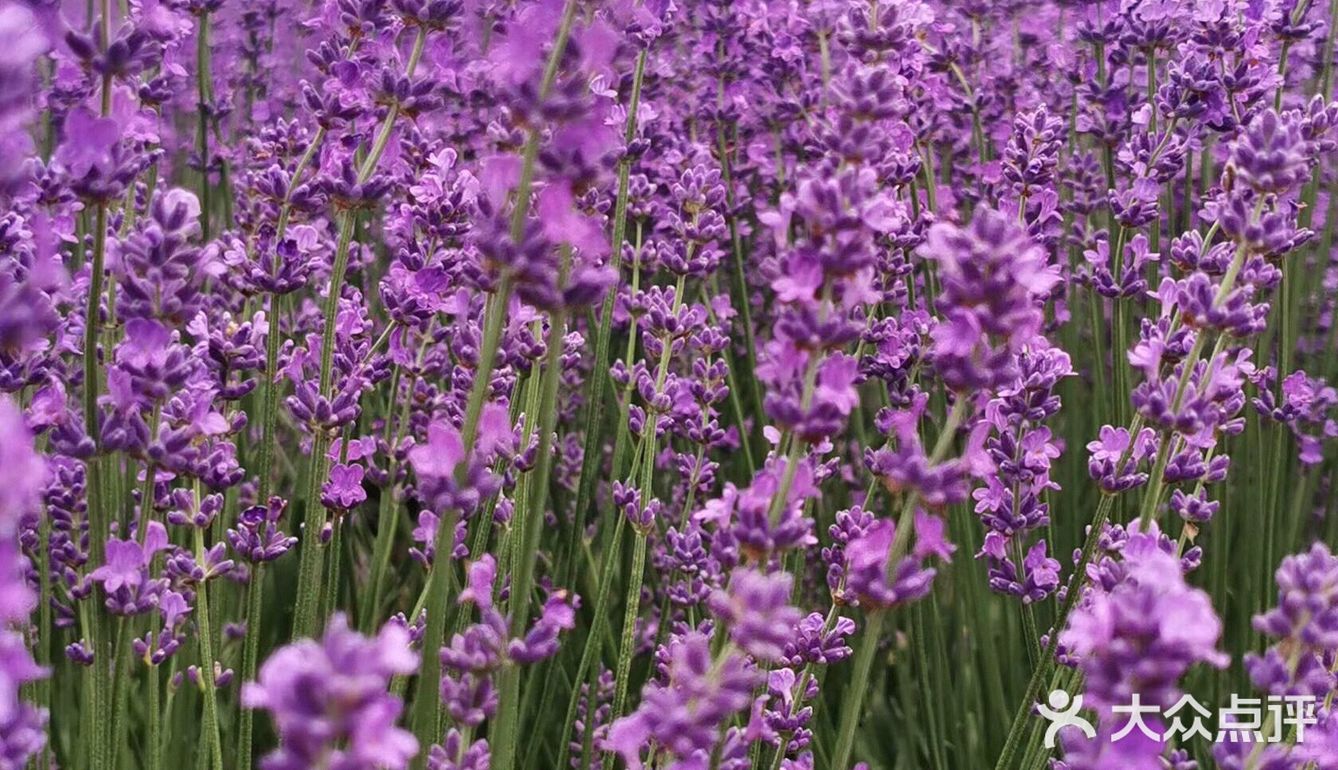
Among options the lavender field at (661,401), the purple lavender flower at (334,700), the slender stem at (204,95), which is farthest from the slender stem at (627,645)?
the slender stem at (204,95)

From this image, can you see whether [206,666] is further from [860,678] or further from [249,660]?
[860,678]

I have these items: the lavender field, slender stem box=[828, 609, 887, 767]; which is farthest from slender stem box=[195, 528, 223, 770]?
slender stem box=[828, 609, 887, 767]

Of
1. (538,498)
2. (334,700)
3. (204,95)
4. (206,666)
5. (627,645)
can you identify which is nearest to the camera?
(334,700)

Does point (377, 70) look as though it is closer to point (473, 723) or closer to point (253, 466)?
point (473, 723)

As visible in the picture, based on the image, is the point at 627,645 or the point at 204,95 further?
A: the point at 204,95

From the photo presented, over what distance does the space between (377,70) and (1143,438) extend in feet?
3.74

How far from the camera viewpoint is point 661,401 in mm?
2043

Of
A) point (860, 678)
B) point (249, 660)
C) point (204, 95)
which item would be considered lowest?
point (249, 660)

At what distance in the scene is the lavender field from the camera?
1.06m

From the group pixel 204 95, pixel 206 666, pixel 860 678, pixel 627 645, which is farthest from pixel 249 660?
pixel 204 95

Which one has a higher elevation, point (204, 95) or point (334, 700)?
point (204, 95)

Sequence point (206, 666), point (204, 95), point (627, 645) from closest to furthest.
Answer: point (206, 666)
point (627, 645)
point (204, 95)

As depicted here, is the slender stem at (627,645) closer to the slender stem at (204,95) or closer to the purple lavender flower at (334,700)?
the purple lavender flower at (334,700)

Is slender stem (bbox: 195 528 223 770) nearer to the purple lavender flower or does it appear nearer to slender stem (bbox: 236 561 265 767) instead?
slender stem (bbox: 236 561 265 767)
